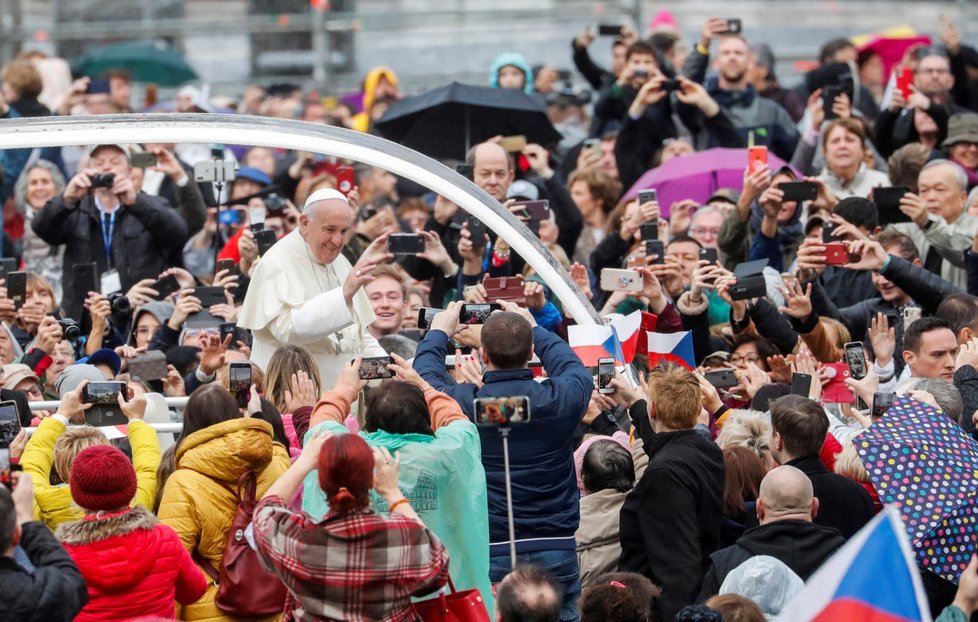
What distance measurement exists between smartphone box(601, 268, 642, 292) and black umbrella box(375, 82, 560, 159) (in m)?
3.73

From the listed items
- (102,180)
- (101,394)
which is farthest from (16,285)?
(101,394)

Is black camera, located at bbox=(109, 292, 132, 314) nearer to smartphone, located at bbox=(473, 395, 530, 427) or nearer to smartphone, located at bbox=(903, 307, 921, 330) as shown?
smartphone, located at bbox=(473, 395, 530, 427)

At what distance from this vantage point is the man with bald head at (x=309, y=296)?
9.28m

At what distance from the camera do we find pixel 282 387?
8.55 meters

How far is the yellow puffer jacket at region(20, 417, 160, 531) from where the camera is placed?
745 centimetres

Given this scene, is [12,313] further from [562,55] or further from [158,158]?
[562,55]

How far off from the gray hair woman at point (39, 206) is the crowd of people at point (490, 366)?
0.05 metres

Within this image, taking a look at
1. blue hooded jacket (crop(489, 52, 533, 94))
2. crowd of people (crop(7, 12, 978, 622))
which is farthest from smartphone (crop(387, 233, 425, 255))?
blue hooded jacket (crop(489, 52, 533, 94))

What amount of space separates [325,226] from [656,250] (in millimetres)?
A: 2271

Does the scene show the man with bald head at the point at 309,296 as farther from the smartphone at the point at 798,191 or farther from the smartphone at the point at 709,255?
the smartphone at the point at 798,191

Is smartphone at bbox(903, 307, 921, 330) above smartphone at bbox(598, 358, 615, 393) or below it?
below

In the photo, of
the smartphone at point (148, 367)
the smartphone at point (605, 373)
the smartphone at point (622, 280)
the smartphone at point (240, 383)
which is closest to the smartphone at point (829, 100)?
the smartphone at point (622, 280)

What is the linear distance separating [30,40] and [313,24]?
3198 millimetres

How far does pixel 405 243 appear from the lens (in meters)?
9.84
